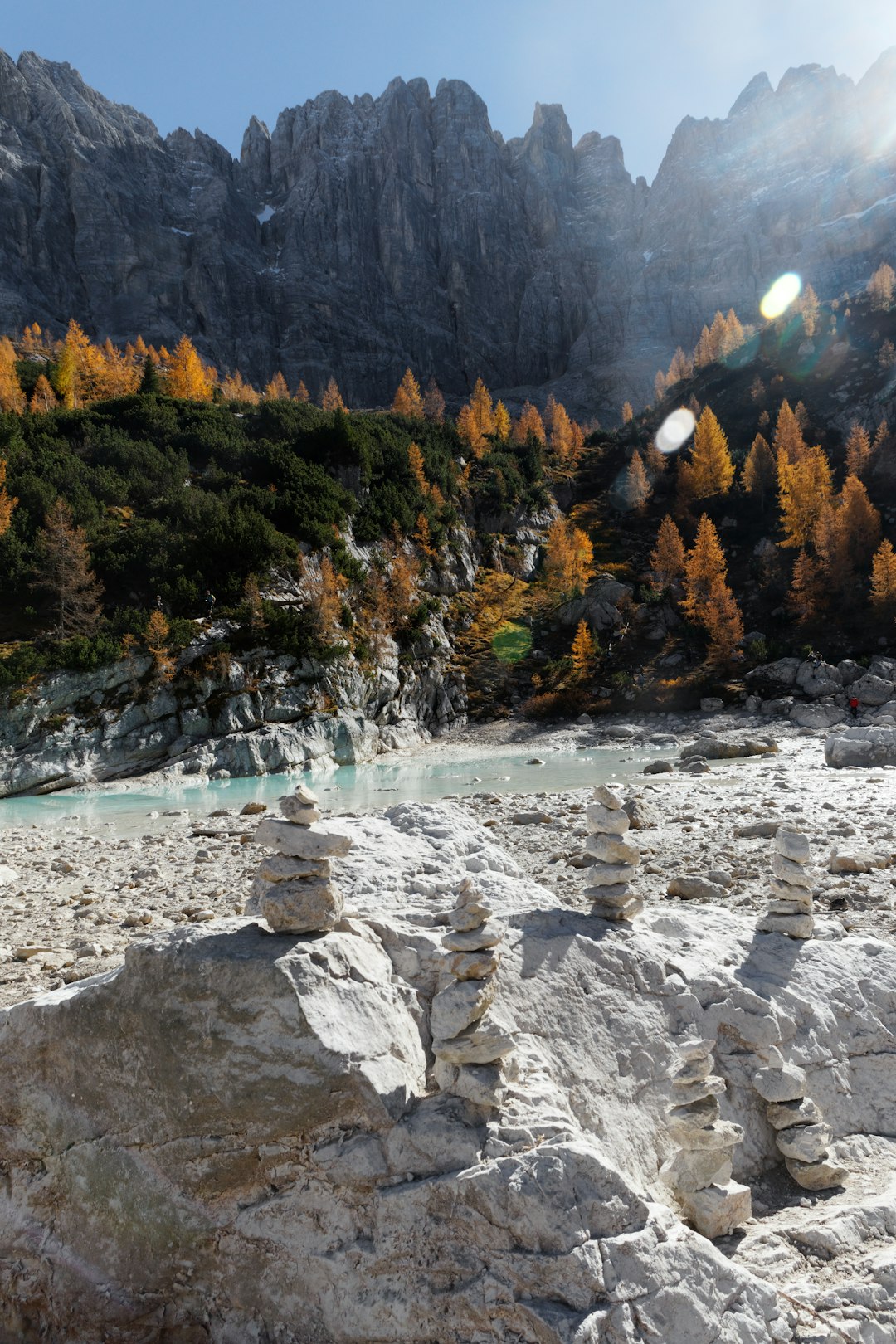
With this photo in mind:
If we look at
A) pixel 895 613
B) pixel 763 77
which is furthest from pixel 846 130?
pixel 895 613

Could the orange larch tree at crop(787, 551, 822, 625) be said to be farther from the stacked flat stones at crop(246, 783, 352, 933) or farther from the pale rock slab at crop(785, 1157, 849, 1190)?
the stacked flat stones at crop(246, 783, 352, 933)

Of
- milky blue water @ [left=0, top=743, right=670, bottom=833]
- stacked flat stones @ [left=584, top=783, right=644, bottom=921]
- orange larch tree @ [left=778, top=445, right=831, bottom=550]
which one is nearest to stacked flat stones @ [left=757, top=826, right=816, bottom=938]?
stacked flat stones @ [left=584, top=783, right=644, bottom=921]

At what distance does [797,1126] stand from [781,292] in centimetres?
18640

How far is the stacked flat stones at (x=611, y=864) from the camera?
6109 mm

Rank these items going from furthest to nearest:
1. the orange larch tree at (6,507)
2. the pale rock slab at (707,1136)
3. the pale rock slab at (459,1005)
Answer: the orange larch tree at (6,507) < the pale rock slab at (707,1136) < the pale rock slab at (459,1005)

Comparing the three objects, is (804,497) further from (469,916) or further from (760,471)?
(469,916)

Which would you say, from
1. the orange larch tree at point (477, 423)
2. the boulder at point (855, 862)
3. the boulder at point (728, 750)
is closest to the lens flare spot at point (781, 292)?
the orange larch tree at point (477, 423)

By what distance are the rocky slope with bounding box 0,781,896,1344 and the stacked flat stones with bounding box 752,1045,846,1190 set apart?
133 millimetres

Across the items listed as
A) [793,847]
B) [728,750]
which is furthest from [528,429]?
[793,847]

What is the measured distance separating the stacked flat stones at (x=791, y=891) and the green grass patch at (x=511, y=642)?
54.8m

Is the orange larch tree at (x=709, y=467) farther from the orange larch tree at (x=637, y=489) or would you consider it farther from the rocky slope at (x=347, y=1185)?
the rocky slope at (x=347, y=1185)

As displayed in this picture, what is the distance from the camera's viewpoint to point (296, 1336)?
3.56 metres

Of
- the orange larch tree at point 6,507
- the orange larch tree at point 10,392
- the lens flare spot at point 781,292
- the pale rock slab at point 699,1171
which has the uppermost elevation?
the lens flare spot at point 781,292

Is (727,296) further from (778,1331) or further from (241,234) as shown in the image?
(778,1331)
